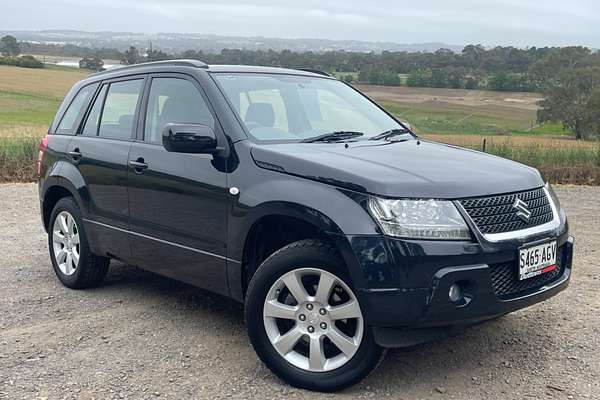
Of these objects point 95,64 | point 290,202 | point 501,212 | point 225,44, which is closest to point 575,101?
point 225,44

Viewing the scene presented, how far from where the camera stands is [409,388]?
11.9 feet

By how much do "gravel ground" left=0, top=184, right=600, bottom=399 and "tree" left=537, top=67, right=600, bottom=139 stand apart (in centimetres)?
4719

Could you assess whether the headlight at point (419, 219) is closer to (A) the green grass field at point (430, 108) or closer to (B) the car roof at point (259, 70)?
(B) the car roof at point (259, 70)

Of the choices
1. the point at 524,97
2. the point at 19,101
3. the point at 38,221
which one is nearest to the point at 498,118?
the point at 524,97

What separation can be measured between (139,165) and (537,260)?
268 cm

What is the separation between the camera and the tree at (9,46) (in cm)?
6506

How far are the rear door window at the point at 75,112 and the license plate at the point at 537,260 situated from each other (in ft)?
12.4

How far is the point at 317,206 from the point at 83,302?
8.70 feet

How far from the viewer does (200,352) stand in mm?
4148

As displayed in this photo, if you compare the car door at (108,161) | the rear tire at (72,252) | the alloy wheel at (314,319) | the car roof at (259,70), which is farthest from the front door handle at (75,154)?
the alloy wheel at (314,319)

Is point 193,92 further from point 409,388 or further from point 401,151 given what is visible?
point 409,388

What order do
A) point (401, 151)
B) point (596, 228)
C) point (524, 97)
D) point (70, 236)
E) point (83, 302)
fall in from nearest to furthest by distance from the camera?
point (401, 151) < point (83, 302) < point (70, 236) < point (596, 228) < point (524, 97)

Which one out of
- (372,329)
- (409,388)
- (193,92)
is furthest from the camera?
(193,92)

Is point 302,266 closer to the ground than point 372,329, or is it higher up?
higher up
